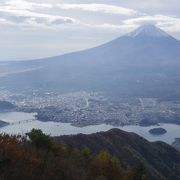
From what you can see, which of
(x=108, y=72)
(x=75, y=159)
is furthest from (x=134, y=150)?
(x=108, y=72)

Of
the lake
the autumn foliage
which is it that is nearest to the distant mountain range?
the lake

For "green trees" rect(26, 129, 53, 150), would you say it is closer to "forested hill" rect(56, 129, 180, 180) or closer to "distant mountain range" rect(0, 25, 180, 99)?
"forested hill" rect(56, 129, 180, 180)

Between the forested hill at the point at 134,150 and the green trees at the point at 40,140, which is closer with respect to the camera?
A: the green trees at the point at 40,140

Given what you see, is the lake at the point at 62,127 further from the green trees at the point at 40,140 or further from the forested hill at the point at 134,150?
the green trees at the point at 40,140

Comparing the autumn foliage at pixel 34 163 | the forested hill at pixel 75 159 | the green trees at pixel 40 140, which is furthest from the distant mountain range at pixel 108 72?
the autumn foliage at pixel 34 163

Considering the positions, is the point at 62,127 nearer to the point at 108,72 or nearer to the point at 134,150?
the point at 134,150

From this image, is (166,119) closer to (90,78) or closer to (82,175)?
(90,78)
